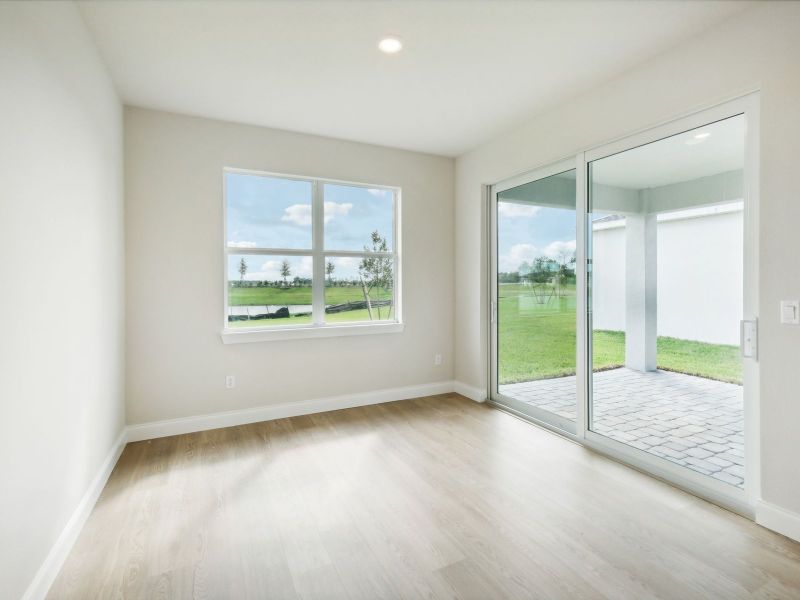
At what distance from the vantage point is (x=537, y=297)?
149 inches

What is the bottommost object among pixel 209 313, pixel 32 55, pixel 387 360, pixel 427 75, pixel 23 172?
pixel 387 360

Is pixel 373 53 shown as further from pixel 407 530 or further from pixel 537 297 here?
pixel 407 530

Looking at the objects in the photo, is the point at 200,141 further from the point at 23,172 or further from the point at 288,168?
the point at 23,172

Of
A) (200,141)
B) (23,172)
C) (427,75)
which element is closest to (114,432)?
(23,172)

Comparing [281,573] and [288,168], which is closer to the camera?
[281,573]

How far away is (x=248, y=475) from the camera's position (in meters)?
2.72

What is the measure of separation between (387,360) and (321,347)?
30.0 inches

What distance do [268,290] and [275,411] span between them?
1157 mm

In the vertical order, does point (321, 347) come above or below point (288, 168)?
below

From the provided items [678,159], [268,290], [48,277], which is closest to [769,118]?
[678,159]

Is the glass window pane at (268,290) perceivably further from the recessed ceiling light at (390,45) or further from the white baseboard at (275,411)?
the recessed ceiling light at (390,45)

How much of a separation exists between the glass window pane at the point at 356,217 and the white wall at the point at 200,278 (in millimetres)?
165

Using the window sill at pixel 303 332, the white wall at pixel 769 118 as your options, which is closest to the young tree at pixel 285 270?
the window sill at pixel 303 332

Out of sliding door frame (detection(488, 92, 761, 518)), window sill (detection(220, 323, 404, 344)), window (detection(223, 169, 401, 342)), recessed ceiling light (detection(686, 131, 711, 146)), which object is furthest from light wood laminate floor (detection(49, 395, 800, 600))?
recessed ceiling light (detection(686, 131, 711, 146))
